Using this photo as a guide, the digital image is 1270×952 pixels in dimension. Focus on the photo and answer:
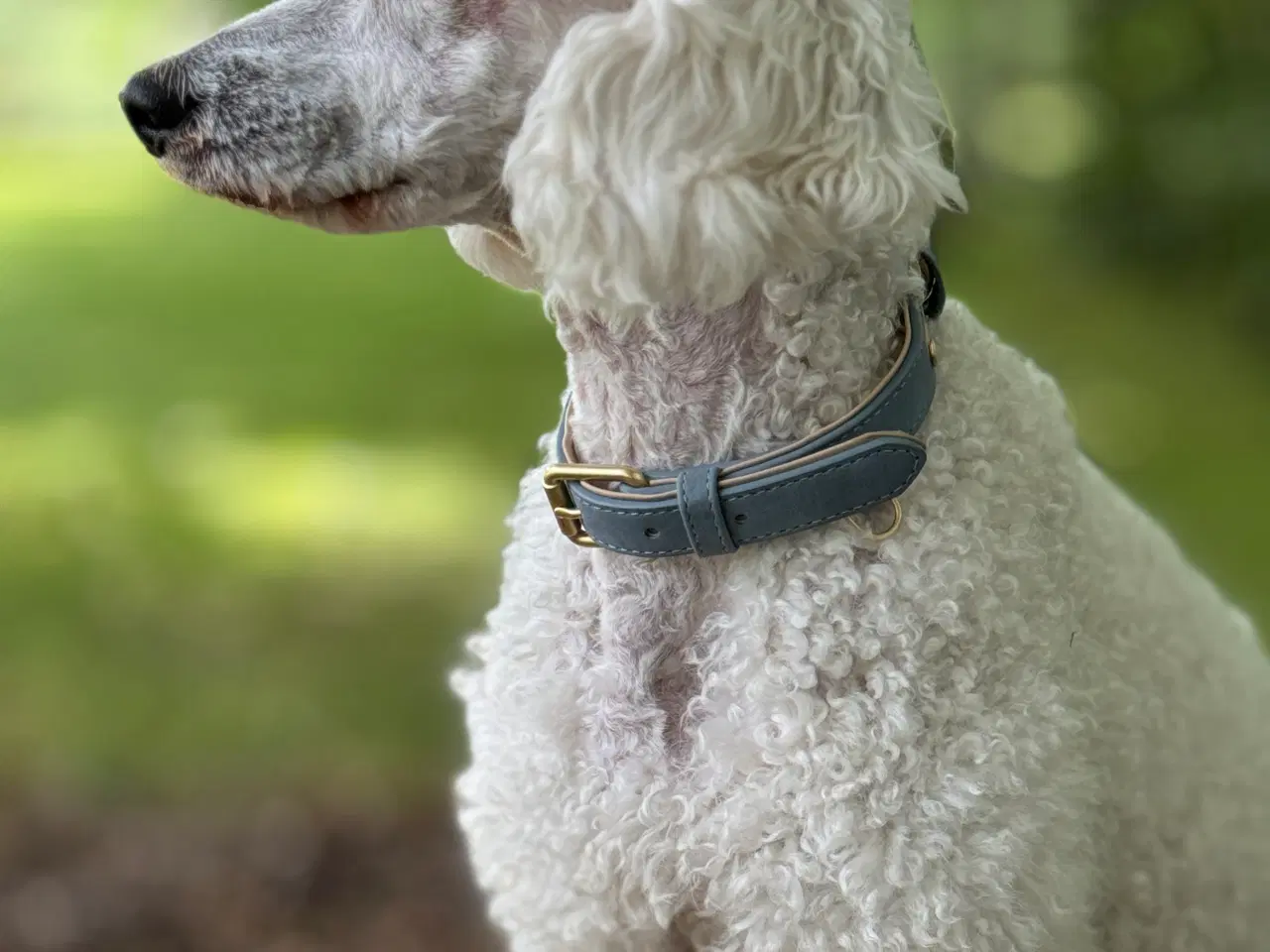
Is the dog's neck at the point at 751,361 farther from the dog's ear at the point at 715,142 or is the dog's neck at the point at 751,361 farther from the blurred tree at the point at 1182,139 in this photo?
the blurred tree at the point at 1182,139

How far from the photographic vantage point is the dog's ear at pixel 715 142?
589mm

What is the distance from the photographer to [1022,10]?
4.76ft

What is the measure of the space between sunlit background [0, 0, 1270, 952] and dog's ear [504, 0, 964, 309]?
2.77ft

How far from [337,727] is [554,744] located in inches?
30.6

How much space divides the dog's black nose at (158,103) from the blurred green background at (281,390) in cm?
73

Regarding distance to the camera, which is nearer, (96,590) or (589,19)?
(589,19)

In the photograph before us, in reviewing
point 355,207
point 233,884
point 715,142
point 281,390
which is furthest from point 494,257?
point 233,884

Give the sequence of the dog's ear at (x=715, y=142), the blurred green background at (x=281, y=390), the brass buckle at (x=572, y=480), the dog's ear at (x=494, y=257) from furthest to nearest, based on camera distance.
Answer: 1. the blurred green background at (x=281, y=390)
2. the dog's ear at (x=494, y=257)
3. the brass buckle at (x=572, y=480)
4. the dog's ear at (x=715, y=142)

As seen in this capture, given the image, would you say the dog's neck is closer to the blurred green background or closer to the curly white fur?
the curly white fur

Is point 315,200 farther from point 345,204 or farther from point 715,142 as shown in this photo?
point 715,142

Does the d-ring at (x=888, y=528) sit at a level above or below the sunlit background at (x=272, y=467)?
above

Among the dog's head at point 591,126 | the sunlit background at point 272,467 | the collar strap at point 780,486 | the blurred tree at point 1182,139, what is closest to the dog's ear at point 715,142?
the dog's head at point 591,126

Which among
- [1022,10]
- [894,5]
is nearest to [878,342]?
[894,5]

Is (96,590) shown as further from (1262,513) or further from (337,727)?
(1262,513)
